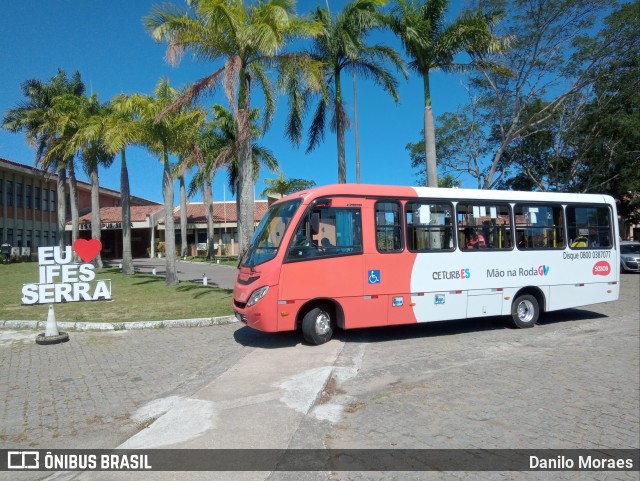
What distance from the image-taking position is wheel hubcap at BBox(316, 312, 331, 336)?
8383 mm

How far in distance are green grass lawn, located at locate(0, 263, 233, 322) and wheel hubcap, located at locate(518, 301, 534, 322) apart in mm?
6890

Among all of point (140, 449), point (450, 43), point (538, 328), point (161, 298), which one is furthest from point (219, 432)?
point (450, 43)

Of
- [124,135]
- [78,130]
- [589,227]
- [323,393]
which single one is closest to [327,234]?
[323,393]

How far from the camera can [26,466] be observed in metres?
4.10

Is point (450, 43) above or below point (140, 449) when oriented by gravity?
above

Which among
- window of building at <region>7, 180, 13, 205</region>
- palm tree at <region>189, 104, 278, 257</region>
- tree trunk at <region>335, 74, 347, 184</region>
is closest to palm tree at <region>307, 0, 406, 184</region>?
tree trunk at <region>335, 74, 347, 184</region>

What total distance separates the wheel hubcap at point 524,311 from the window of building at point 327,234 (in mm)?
4377

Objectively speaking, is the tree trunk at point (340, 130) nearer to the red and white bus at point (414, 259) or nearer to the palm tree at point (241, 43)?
the palm tree at point (241, 43)

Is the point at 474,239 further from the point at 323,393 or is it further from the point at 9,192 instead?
the point at 9,192

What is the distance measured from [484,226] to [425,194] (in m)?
1.61

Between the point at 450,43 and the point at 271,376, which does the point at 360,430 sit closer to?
the point at 271,376

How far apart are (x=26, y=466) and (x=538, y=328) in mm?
9890

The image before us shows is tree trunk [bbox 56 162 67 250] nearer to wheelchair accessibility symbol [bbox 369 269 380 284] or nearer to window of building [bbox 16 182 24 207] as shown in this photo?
window of building [bbox 16 182 24 207]

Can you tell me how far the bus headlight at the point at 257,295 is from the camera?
25.8 ft
